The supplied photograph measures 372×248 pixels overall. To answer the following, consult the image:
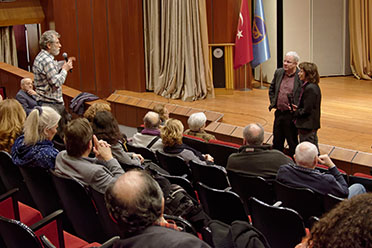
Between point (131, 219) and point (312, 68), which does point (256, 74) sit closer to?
point (312, 68)

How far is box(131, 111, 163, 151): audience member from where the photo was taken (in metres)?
4.33

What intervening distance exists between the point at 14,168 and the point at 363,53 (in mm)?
8356

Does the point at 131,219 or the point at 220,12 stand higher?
the point at 220,12

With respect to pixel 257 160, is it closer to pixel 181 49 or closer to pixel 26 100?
pixel 26 100

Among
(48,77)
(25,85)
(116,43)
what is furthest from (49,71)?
(116,43)

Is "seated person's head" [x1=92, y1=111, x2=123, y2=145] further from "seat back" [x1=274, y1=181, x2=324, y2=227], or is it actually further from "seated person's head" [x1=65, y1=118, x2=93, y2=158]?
"seat back" [x1=274, y1=181, x2=324, y2=227]

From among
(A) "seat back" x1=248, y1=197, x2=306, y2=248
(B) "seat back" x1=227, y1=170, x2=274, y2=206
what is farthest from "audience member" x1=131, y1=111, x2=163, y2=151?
(A) "seat back" x1=248, y1=197, x2=306, y2=248

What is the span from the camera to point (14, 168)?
329 centimetres

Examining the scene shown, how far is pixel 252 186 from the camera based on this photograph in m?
3.27

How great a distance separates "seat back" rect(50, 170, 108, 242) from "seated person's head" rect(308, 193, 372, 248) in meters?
1.67

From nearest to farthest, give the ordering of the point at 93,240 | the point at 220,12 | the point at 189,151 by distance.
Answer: the point at 93,240, the point at 189,151, the point at 220,12

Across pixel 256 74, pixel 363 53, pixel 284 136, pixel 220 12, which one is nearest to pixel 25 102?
pixel 284 136

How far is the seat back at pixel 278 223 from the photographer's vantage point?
2.44m

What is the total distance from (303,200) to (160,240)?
1612 millimetres
